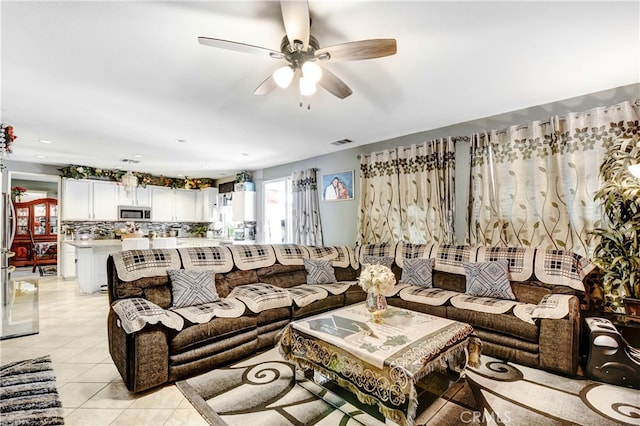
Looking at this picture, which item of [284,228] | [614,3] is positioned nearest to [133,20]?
[614,3]

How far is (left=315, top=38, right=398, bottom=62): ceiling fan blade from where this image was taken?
178 cm

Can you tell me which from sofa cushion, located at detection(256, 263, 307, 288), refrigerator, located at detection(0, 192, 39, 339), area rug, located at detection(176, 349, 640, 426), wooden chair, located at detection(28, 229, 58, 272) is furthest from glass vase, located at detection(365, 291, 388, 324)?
wooden chair, located at detection(28, 229, 58, 272)

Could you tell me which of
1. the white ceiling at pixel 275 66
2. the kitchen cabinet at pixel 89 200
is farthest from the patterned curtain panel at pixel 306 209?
the kitchen cabinet at pixel 89 200

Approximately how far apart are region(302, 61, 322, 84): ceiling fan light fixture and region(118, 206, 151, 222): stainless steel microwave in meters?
7.11

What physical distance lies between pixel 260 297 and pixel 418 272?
196 centimetres

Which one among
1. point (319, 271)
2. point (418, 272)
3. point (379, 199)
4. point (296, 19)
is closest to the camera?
point (296, 19)

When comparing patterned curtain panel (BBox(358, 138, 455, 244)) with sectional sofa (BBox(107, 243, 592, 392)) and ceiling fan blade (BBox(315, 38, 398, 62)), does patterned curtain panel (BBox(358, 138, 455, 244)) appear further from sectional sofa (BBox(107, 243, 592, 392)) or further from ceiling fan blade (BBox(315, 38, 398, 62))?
ceiling fan blade (BBox(315, 38, 398, 62))

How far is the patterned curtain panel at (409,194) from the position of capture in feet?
13.1

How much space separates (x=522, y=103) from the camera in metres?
3.31

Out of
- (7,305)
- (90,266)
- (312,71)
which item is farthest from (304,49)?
(90,266)

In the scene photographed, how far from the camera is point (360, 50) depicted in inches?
73.5

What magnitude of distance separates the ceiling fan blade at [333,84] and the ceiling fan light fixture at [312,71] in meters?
0.12

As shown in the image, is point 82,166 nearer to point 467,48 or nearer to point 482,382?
point 467,48

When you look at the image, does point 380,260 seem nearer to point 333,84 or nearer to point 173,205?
point 333,84
